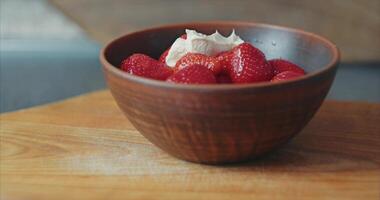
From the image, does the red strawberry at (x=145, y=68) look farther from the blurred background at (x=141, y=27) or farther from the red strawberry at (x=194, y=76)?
the blurred background at (x=141, y=27)

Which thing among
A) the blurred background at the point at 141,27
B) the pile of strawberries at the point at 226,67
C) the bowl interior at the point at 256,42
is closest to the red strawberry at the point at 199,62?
the pile of strawberries at the point at 226,67

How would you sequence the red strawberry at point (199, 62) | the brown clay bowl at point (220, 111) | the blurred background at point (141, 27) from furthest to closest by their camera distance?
1. the blurred background at point (141, 27)
2. the red strawberry at point (199, 62)
3. the brown clay bowl at point (220, 111)

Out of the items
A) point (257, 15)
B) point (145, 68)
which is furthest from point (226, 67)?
point (257, 15)

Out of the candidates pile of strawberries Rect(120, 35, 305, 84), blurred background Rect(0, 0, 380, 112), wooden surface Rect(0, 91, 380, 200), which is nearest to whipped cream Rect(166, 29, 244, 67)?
pile of strawberries Rect(120, 35, 305, 84)

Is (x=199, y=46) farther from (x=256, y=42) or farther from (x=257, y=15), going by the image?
(x=257, y=15)

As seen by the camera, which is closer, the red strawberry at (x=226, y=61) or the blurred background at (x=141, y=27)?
the red strawberry at (x=226, y=61)

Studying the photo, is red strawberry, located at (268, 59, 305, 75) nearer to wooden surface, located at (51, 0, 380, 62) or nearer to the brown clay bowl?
the brown clay bowl

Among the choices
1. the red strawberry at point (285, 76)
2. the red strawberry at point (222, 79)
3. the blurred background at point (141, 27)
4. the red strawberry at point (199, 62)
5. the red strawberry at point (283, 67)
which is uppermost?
the red strawberry at point (285, 76)
